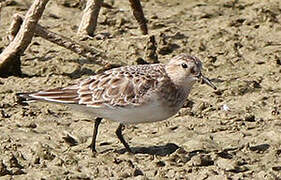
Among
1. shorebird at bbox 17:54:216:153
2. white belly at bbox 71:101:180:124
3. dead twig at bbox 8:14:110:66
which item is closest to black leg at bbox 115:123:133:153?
shorebird at bbox 17:54:216:153

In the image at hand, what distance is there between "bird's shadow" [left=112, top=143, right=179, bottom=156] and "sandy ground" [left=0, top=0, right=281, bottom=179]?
1 centimetres

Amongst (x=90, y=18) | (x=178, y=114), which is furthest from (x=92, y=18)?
(x=178, y=114)

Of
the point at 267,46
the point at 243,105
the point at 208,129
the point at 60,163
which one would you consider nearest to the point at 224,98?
the point at 243,105

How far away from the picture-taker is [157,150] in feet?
30.8

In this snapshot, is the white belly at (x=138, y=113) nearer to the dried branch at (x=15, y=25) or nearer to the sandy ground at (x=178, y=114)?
the sandy ground at (x=178, y=114)

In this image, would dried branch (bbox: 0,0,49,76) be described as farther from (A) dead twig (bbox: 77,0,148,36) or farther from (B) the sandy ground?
(A) dead twig (bbox: 77,0,148,36)

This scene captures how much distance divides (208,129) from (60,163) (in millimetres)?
1871

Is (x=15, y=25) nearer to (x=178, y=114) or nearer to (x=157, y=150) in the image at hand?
(x=178, y=114)

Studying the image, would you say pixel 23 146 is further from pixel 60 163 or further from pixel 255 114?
pixel 255 114

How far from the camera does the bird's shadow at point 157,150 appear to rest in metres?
9.30

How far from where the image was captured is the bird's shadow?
9305mm

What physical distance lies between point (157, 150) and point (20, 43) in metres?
2.64

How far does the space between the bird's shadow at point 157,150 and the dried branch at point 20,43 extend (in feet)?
7.83

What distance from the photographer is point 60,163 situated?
893 cm
